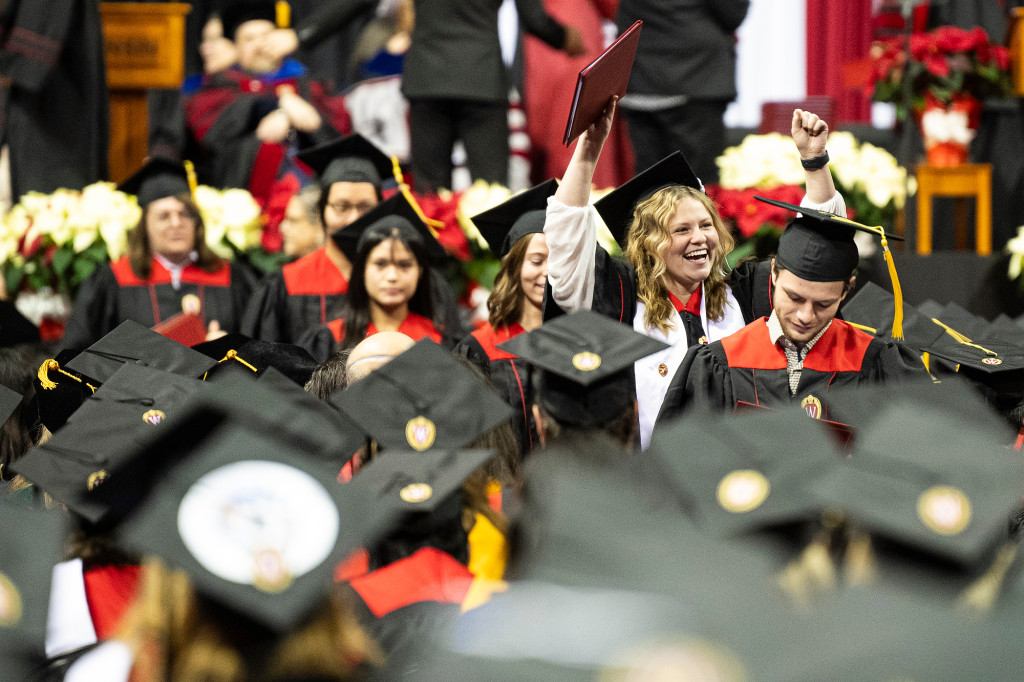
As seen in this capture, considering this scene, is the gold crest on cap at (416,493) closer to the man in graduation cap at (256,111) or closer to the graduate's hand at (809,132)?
the graduate's hand at (809,132)

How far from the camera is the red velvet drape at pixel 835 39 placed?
28.8ft

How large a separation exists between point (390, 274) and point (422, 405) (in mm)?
1982

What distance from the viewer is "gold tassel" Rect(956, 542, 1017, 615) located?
1.16 metres

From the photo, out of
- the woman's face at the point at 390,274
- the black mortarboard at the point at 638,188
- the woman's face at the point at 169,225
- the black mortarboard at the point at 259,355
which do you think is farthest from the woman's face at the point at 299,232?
the black mortarboard at the point at 638,188

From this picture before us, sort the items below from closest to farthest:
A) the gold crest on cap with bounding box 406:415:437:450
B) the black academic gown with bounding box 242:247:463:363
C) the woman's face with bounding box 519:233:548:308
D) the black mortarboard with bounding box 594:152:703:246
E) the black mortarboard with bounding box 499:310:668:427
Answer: the gold crest on cap with bounding box 406:415:437:450, the black mortarboard with bounding box 499:310:668:427, the black mortarboard with bounding box 594:152:703:246, the woman's face with bounding box 519:233:548:308, the black academic gown with bounding box 242:247:463:363

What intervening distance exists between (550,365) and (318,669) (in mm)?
1043

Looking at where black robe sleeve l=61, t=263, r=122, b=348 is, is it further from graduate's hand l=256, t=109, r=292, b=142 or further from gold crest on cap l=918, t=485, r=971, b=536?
gold crest on cap l=918, t=485, r=971, b=536

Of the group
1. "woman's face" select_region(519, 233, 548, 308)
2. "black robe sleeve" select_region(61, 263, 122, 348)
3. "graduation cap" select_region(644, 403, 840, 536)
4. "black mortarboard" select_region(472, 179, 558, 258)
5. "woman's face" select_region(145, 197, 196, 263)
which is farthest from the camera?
"woman's face" select_region(145, 197, 196, 263)

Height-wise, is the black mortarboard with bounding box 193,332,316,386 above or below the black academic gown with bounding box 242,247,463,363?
above

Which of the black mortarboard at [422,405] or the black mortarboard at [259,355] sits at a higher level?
the black mortarboard at [422,405]

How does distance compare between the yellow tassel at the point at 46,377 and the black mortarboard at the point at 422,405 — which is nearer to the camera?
the black mortarboard at the point at 422,405

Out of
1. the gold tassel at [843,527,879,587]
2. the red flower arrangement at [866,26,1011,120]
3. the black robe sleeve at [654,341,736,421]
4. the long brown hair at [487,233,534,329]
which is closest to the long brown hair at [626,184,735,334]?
the black robe sleeve at [654,341,736,421]

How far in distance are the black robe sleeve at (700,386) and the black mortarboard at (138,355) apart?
49.4 inches

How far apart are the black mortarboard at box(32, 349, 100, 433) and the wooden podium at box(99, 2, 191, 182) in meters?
3.90
